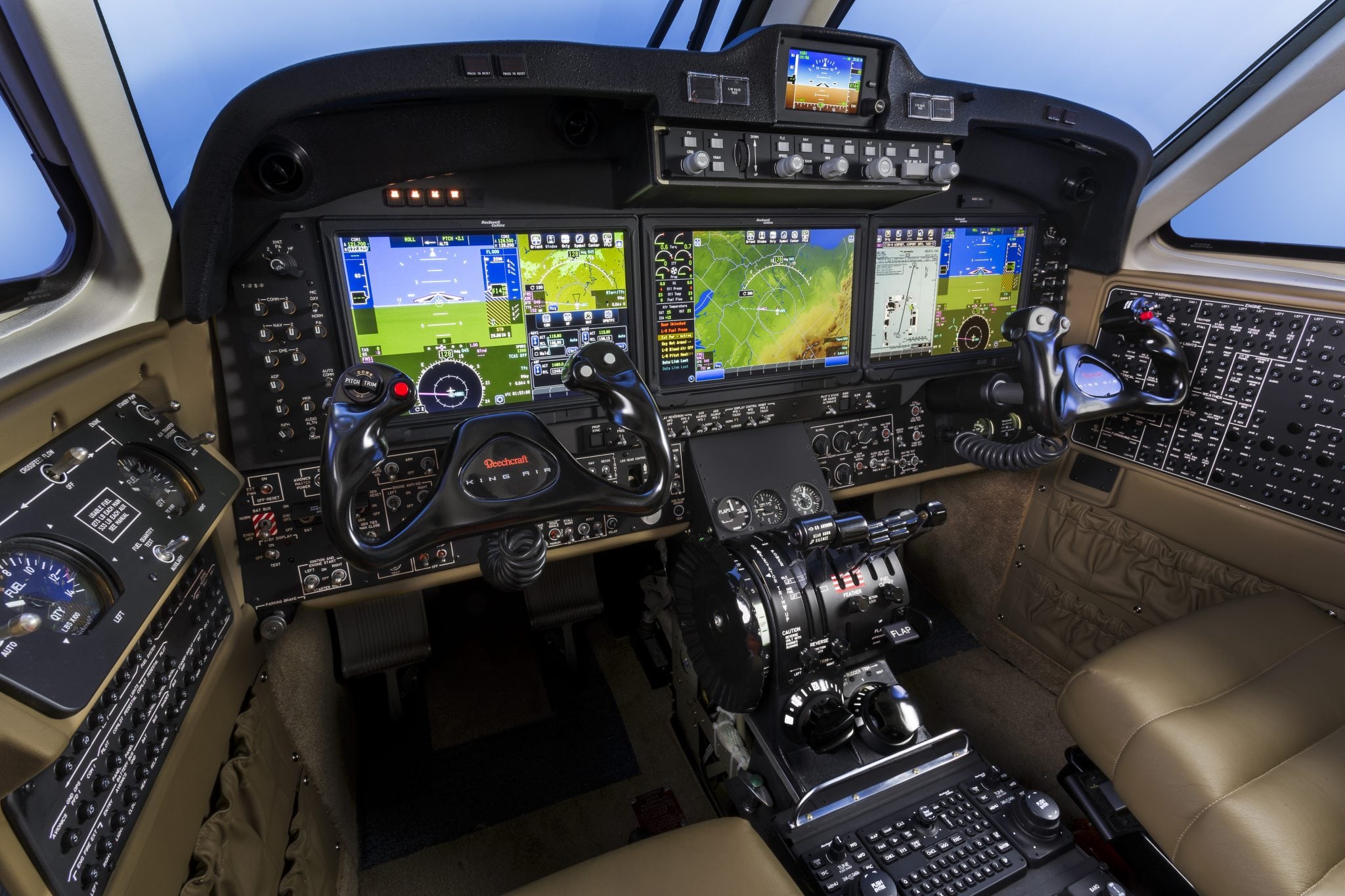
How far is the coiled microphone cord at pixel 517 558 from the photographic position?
4.35 ft

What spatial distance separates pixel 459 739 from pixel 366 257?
1.69 m

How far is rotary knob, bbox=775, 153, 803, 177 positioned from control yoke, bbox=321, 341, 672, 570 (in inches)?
29.5

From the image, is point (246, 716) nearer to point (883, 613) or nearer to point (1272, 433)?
point (883, 613)

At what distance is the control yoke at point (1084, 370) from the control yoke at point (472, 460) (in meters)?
1.10

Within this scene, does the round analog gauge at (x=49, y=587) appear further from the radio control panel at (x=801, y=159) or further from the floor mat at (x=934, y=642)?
the floor mat at (x=934, y=642)

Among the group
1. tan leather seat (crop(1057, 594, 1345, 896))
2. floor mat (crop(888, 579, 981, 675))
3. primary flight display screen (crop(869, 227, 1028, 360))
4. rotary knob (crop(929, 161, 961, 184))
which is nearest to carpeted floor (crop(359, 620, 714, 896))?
floor mat (crop(888, 579, 981, 675))

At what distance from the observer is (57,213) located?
1.27 meters

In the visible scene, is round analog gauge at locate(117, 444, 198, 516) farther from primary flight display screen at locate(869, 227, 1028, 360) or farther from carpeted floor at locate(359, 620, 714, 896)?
primary flight display screen at locate(869, 227, 1028, 360)

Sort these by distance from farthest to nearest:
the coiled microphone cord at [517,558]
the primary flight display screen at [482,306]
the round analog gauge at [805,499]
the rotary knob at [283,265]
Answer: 1. the round analog gauge at [805,499]
2. the primary flight display screen at [482,306]
3. the rotary knob at [283,265]
4. the coiled microphone cord at [517,558]

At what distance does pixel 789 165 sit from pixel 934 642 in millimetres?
2126

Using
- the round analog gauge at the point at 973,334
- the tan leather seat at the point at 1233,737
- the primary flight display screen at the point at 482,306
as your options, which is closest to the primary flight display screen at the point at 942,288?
the round analog gauge at the point at 973,334

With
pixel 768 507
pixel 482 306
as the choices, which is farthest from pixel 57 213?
pixel 768 507

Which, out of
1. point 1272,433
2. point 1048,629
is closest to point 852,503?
point 1048,629

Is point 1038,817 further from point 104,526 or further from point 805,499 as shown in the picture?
point 104,526
